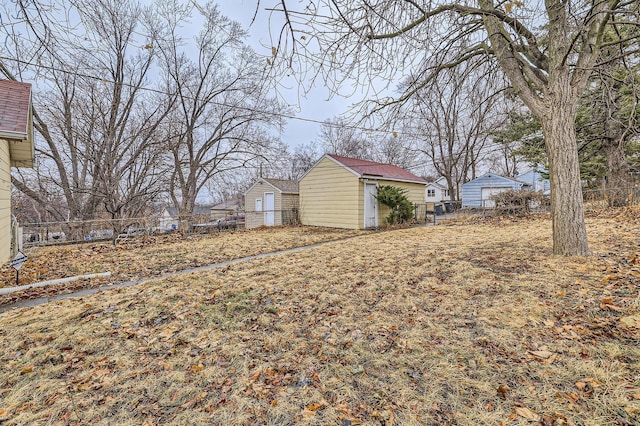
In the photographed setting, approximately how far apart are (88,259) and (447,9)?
29.4ft

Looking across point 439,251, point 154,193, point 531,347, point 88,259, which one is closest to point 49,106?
point 154,193

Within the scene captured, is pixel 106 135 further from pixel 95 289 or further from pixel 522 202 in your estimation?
pixel 522 202

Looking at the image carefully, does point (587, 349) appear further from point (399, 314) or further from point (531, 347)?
point (399, 314)

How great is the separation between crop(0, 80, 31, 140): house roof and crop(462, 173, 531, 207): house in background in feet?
78.8

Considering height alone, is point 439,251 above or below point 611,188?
below

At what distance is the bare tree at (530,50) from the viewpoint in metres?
3.85

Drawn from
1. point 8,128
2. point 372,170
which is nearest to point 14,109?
point 8,128

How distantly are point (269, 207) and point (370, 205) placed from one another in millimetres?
6631

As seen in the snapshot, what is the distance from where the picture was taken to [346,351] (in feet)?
8.45

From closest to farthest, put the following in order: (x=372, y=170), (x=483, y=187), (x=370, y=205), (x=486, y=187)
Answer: (x=370, y=205) → (x=372, y=170) → (x=486, y=187) → (x=483, y=187)

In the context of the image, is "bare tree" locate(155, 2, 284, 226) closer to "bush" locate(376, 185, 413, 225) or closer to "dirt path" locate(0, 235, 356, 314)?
"bush" locate(376, 185, 413, 225)

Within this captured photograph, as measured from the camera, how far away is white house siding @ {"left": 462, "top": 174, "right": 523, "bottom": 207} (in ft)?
73.6

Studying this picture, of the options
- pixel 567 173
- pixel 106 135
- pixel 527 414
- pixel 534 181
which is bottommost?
pixel 527 414

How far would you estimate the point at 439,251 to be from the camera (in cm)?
616
